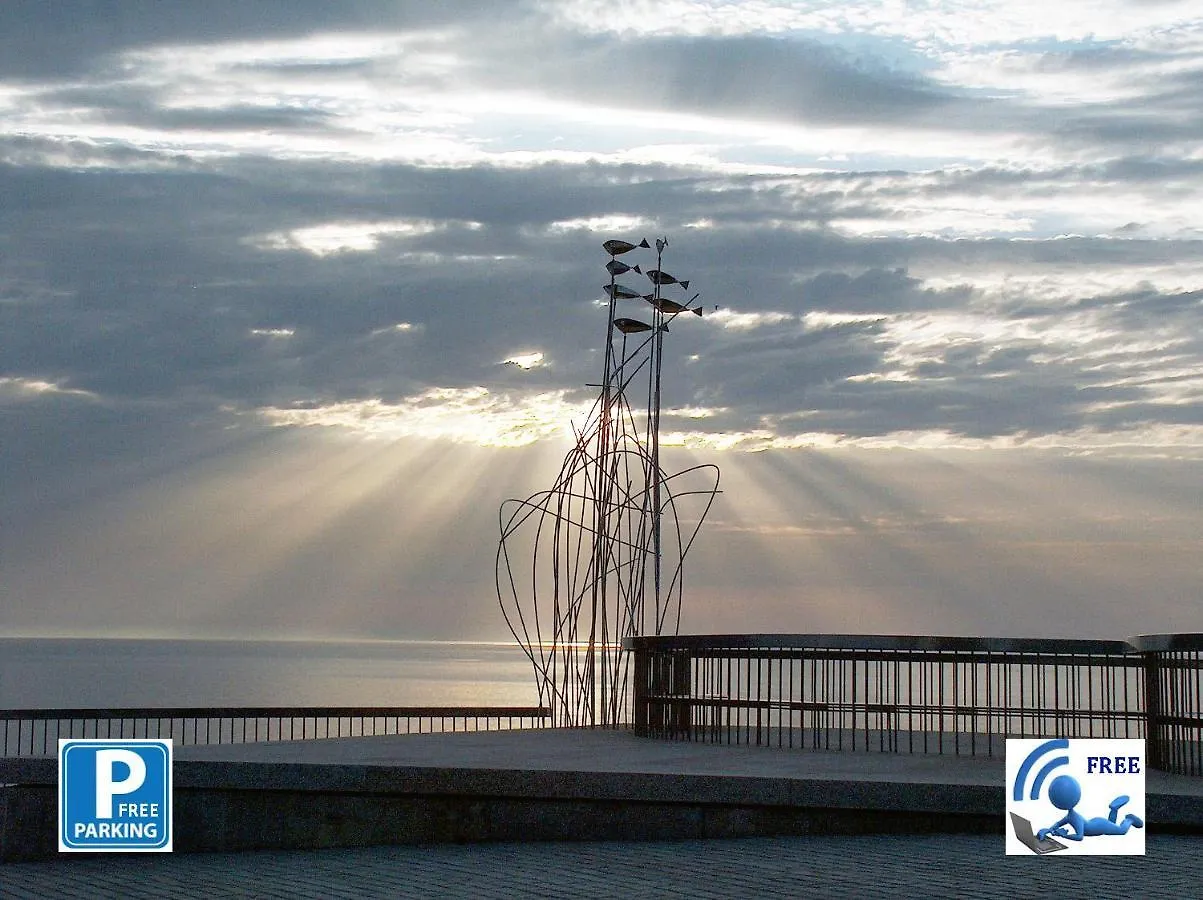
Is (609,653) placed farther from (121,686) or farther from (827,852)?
(121,686)

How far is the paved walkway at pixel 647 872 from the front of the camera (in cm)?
848

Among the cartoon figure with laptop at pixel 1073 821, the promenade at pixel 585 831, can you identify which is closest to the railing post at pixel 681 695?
the promenade at pixel 585 831

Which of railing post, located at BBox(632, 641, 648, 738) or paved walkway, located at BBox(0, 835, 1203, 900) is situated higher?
railing post, located at BBox(632, 641, 648, 738)

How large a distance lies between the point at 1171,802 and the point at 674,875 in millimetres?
3682

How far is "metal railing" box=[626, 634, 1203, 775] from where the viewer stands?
12.9 meters

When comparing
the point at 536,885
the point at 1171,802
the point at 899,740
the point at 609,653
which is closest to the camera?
the point at 536,885

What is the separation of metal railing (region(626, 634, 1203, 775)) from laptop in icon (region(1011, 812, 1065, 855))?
9.77 ft

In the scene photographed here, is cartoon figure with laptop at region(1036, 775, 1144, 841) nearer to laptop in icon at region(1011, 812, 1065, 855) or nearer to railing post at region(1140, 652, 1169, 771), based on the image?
laptop in icon at region(1011, 812, 1065, 855)

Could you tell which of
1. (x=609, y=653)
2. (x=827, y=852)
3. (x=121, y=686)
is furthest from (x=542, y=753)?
(x=121, y=686)

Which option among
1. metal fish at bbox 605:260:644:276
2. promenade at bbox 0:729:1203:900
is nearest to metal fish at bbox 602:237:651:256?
metal fish at bbox 605:260:644:276

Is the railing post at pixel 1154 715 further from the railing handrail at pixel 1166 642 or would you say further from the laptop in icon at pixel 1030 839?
the laptop in icon at pixel 1030 839

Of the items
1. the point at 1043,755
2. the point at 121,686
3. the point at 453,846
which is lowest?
the point at 121,686

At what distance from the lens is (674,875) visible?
29.9ft

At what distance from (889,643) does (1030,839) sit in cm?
404
